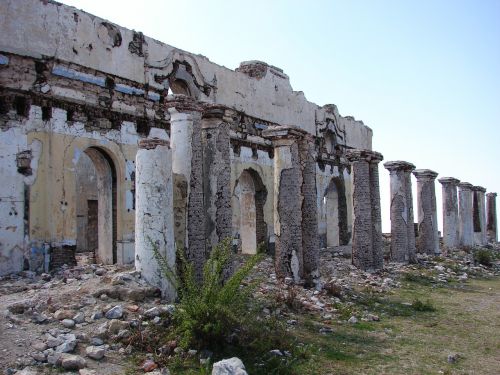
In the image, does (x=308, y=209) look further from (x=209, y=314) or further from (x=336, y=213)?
(x=336, y=213)

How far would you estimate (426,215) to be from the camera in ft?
57.5

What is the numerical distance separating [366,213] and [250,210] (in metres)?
4.57

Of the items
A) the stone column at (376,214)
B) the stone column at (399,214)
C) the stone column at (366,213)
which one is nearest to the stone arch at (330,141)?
the stone column at (399,214)

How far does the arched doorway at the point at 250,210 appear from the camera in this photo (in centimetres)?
1611

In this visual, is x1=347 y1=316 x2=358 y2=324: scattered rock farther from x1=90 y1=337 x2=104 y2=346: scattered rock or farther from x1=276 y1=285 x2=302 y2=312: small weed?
Result: x1=90 y1=337 x2=104 y2=346: scattered rock

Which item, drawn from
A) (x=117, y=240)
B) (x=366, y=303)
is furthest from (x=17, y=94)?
(x=366, y=303)

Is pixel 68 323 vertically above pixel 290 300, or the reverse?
pixel 68 323

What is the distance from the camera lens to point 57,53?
34.0 feet

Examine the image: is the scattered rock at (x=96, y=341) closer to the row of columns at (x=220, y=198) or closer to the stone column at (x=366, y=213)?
the row of columns at (x=220, y=198)

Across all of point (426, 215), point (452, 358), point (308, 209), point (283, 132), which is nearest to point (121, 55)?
point (283, 132)

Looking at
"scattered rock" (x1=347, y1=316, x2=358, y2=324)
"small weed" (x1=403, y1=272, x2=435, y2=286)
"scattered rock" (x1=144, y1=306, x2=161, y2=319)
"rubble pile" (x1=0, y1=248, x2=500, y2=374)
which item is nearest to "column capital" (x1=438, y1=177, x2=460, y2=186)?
"small weed" (x1=403, y1=272, x2=435, y2=286)

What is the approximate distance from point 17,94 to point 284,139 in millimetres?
5466

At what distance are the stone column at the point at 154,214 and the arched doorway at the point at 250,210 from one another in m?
8.41

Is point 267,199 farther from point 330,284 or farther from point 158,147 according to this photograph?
point 158,147
